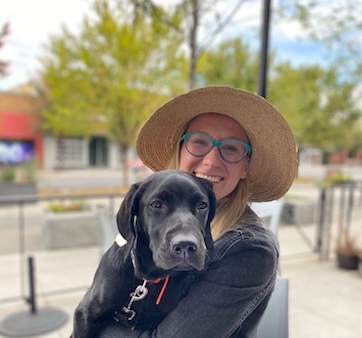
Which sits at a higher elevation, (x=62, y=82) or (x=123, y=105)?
(x=62, y=82)

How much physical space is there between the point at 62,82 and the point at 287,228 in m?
8.97

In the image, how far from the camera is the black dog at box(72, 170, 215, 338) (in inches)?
35.9

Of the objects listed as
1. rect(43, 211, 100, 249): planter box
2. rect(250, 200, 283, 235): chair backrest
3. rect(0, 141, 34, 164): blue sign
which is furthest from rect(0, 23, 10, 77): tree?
rect(0, 141, 34, 164): blue sign

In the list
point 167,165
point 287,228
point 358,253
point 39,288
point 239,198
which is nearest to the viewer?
point 239,198

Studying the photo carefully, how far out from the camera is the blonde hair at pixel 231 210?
1.14 metres

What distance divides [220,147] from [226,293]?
0.52 meters

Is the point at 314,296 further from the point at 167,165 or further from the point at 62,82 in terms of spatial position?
the point at 62,82

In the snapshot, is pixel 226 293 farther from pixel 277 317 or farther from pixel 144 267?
pixel 277 317

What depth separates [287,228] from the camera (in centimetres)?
719

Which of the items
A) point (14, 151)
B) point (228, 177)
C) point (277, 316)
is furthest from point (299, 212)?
point (14, 151)

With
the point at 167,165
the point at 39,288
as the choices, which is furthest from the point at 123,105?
the point at 167,165

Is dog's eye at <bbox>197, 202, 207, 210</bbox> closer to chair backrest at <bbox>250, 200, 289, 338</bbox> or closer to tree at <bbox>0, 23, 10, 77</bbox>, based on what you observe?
chair backrest at <bbox>250, 200, 289, 338</bbox>

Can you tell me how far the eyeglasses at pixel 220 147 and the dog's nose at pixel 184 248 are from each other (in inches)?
19.6

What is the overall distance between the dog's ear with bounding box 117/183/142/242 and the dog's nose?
21 cm
